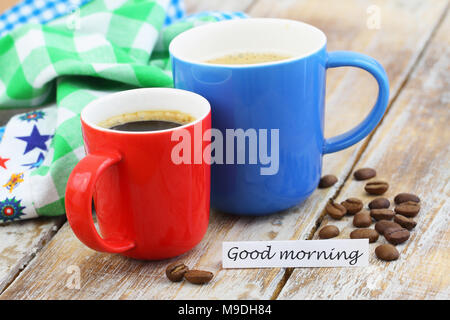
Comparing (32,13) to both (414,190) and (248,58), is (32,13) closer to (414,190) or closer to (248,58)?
(248,58)

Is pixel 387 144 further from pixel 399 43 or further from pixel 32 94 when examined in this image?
pixel 32 94

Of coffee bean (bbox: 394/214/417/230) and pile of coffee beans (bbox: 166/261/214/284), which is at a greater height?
coffee bean (bbox: 394/214/417/230)

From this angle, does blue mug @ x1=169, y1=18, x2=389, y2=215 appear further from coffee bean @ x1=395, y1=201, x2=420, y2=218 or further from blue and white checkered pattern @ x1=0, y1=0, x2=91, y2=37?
blue and white checkered pattern @ x1=0, y1=0, x2=91, y2=37

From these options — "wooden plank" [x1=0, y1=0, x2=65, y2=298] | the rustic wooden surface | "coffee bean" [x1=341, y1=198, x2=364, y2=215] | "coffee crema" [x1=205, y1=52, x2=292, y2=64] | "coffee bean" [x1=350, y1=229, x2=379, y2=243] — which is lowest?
"wooden plank" [x1=0, y1=0, x2=65, y2=298]

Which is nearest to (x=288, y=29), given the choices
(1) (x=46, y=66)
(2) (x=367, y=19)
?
(1) (x=46, y=66)

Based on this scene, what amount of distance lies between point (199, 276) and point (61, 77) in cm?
48

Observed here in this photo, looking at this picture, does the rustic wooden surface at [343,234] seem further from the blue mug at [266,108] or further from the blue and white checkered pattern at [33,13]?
the blue and white checkered pattern at [33,13]

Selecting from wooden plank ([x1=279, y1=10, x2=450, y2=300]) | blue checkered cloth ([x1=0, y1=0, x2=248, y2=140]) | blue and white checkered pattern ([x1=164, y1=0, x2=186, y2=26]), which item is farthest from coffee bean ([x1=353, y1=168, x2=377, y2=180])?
blue and white checkered pattern ([x1=164, y1=0, x2=186, y2=26])

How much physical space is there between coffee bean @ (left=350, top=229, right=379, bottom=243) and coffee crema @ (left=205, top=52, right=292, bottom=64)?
0.90ft

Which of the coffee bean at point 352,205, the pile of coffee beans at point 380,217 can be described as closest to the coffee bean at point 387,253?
the pile of coffee beans at point 380,217

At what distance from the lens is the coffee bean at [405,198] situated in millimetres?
911

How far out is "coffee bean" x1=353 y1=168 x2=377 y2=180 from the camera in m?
0.99

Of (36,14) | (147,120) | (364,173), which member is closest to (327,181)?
(364,173)

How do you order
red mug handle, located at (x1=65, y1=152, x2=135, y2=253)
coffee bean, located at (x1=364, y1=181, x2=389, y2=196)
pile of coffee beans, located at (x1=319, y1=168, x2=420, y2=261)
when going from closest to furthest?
1. red mug handle, located at (x1=65, y1=152, x2=135, y2=253)
2. pile of coffee beans, located at (x1=319, y1=168, x2=420, y2=261)
3. coffee bean, located at (x1=364, y1=181, x2=389, y2=196)
